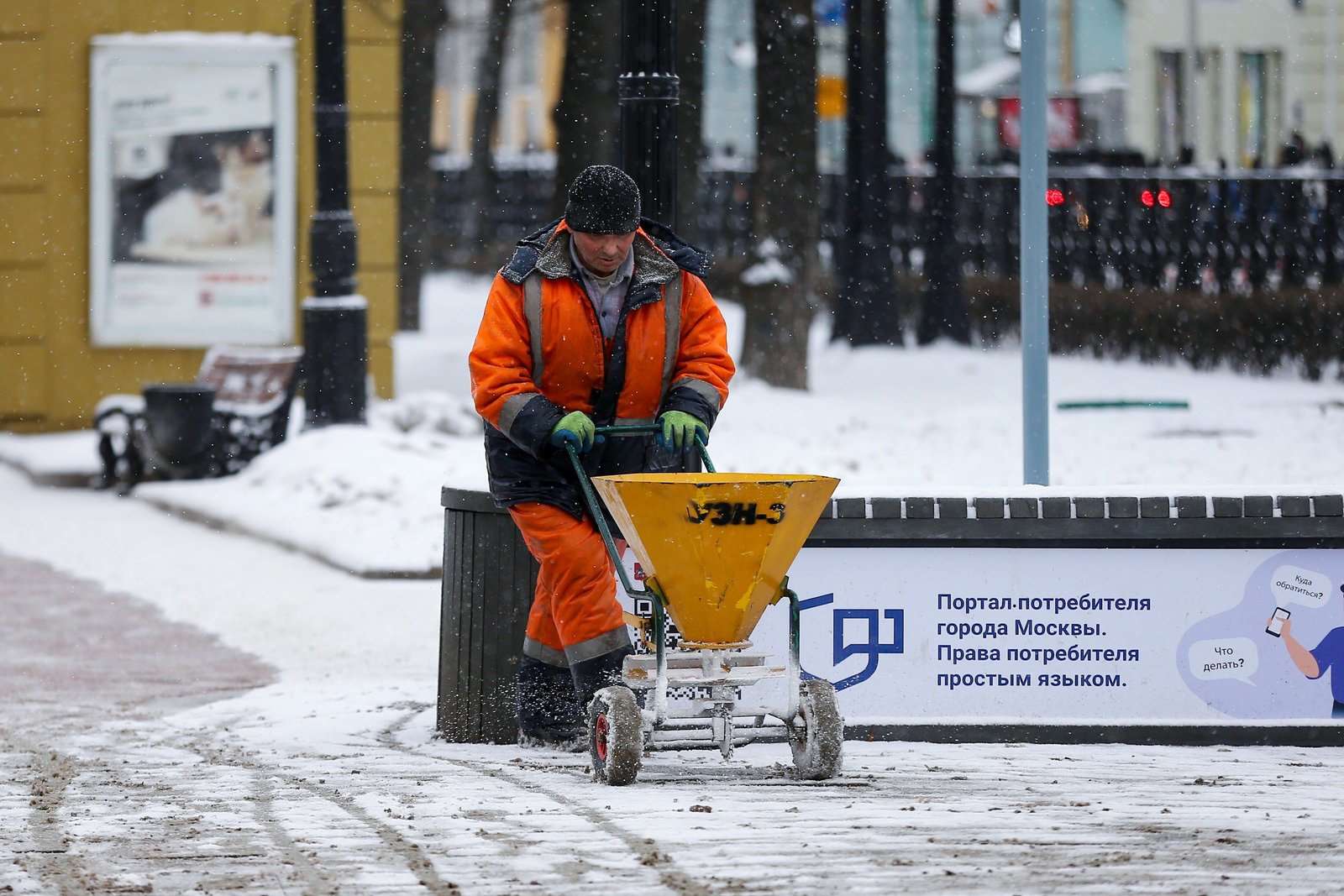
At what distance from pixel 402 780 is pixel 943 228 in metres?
16.5

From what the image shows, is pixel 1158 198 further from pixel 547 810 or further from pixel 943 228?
pixel 547 810

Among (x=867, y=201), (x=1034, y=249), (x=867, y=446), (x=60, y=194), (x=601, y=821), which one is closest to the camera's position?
(x=601, y=821)

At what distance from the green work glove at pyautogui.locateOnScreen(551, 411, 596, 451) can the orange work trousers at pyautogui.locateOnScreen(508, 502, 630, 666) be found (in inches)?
13.0

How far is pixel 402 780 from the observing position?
624 centimetres

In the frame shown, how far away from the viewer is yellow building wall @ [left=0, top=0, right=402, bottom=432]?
57.8 ft

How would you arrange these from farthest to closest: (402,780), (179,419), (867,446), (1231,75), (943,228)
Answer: (1231,75) < (943,228) < (867,446) < (179,419) < (402,780)

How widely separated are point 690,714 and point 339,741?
1.63m

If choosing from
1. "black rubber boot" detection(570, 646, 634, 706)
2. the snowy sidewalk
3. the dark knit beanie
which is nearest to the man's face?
the dark knit beanie

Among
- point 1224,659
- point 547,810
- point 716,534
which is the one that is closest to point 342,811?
point 547,810

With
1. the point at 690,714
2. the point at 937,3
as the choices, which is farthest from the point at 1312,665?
the point at 937,3

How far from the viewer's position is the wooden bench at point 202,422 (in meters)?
15.1

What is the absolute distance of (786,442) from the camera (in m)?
15.5

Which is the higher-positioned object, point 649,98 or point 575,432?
point 649,98

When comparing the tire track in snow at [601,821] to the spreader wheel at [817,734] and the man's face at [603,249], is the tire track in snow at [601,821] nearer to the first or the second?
the spreader wheel at [817,734]
